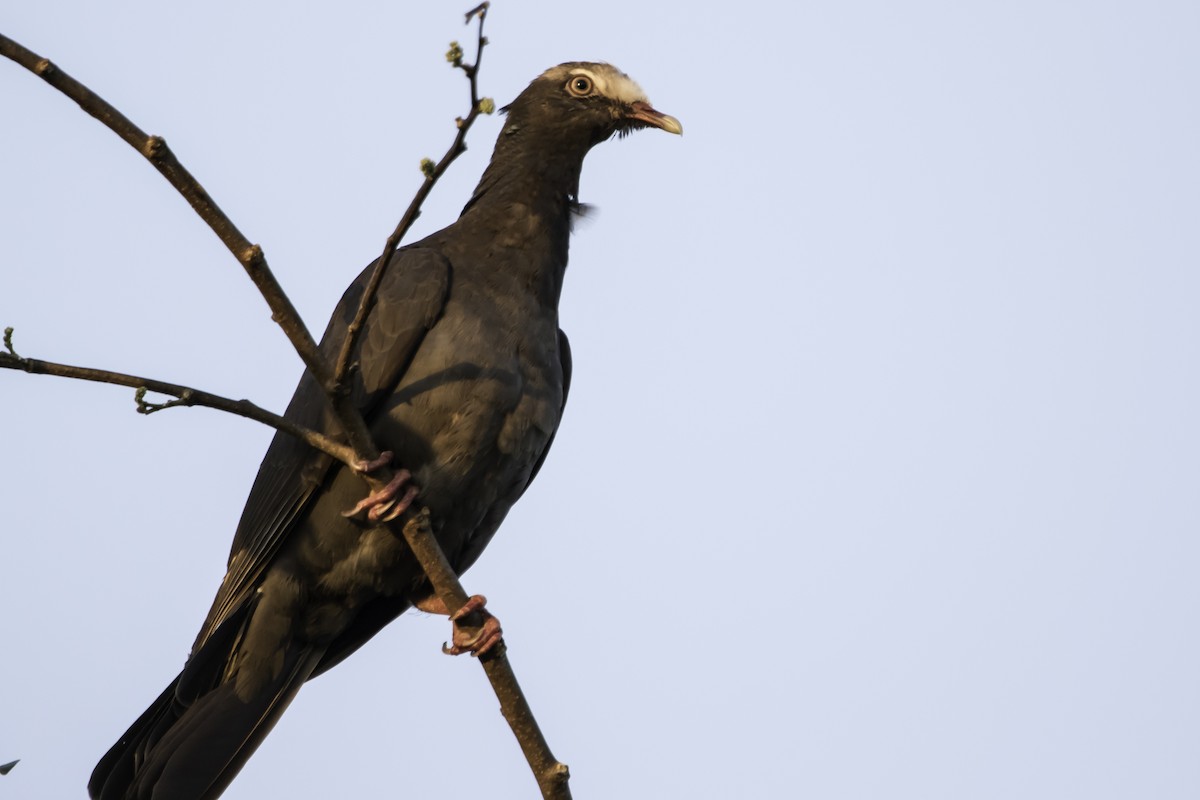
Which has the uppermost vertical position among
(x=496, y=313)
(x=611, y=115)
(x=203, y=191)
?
(x=611, y=115)

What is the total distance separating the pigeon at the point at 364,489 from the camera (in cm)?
513

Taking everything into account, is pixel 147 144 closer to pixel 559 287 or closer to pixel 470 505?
pixel 470 505

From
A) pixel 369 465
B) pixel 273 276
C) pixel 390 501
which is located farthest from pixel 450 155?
pixel 390 501

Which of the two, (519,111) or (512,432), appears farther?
(519,111)

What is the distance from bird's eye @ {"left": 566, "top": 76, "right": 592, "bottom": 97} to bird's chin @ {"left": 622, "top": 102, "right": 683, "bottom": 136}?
0.72 ft

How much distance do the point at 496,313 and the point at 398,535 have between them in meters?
1.00

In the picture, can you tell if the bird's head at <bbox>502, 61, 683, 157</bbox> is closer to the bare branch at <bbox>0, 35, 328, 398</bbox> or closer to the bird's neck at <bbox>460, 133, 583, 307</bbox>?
the bird's neck at <bbox>460, 133, 583, 307</bbox>

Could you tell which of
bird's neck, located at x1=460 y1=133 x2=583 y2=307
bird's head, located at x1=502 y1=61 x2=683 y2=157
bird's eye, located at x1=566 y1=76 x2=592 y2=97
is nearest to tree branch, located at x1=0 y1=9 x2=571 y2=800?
bird's neck, located at x1=460 y1=133 x2=583 y2=307

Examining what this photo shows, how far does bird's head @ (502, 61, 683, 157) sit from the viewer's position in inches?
249

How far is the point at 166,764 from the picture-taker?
5.12 metres

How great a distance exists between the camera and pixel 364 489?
514cm

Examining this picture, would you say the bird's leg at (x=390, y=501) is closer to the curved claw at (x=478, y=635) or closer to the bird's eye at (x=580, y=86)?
the curved claw at (x=478, y=635)

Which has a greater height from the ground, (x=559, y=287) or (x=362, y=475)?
(x=559, y=287)

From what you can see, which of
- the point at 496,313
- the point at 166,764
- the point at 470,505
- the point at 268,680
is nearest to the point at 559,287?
the point at 496,313
